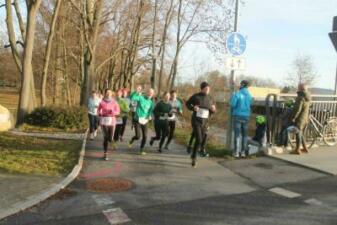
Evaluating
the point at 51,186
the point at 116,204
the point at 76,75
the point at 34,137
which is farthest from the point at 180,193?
the point at 76,75

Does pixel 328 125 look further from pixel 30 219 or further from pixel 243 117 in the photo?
pixel 30 219

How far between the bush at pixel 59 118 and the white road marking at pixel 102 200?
41.4 ft

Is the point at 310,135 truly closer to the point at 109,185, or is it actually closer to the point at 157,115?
the point at 157,115

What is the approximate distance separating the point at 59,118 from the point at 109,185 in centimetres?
1208

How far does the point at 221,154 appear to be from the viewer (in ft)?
41.2

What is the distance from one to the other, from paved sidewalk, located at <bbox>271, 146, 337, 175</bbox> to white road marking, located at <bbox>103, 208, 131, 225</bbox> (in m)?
4.66

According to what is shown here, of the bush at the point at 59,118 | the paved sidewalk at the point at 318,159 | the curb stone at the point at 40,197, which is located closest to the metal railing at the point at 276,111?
the paved sidewalk at the point at 318,159

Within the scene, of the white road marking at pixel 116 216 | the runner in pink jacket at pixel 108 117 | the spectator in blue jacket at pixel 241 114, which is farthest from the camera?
the runner in pink jacket at pixel 108 117

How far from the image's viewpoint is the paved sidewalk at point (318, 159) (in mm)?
10344

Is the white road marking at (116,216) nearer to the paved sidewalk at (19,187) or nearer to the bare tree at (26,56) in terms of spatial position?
the paved sidewalk at (19,187)

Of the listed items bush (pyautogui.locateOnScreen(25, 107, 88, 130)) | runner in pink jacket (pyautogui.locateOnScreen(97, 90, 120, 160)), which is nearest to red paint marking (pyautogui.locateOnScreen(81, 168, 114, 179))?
runner in pink jacket (pyautogui.locateOnScreen(97, 90, 120, 160))

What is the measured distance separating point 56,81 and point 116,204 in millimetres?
34684

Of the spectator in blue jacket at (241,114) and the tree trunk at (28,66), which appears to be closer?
the spectator in blue jacket at (241,114)

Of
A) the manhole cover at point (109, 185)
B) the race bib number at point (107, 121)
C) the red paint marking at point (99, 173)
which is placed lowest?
the manhole cover at point (109, 185)
